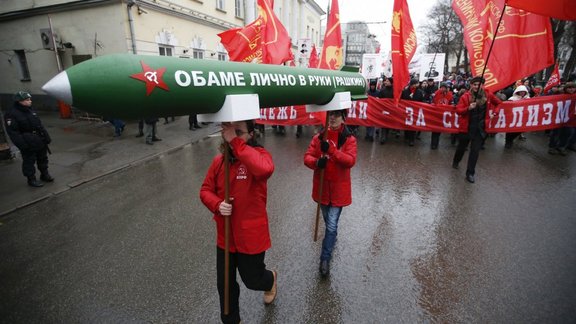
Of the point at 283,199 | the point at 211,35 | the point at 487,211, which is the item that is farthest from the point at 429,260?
the point at 211,35

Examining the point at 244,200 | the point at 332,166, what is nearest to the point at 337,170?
the point at 332,166

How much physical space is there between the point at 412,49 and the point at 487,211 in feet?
9.59

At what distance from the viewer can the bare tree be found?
34.0 m

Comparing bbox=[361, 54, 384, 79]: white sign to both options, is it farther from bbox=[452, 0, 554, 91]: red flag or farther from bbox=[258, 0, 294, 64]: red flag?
bbox=[452, 0, 554, 91]: red flag

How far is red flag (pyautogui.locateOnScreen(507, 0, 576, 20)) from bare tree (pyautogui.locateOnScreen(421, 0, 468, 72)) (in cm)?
3384

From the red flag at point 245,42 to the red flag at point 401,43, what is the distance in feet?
10.7

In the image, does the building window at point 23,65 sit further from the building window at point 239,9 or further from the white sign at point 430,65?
the white sign at point 430,65

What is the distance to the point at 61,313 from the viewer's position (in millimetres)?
2715

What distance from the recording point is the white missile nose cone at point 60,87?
4.07 ft

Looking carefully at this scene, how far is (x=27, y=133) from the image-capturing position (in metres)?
5.32

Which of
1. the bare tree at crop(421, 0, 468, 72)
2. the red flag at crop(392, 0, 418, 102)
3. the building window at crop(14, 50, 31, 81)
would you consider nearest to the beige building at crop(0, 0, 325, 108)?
the building window at crop(14, 50, 31, 81)

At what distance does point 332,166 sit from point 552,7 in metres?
3.12

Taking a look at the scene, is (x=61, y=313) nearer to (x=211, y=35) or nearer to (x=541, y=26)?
(x=541, y=26)

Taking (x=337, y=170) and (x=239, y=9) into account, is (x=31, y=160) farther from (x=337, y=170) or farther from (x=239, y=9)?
(x=239, y=9)
